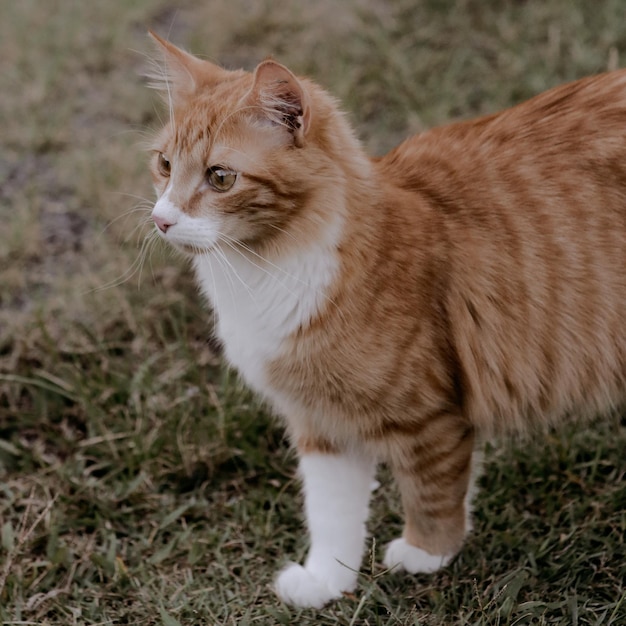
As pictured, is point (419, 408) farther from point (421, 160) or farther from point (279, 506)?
point (279, 506)

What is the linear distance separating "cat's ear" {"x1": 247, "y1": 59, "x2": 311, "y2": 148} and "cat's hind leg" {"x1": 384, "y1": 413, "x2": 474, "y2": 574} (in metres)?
0.72

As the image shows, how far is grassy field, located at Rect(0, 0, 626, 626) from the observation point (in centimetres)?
217

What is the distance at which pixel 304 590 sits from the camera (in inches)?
84.5

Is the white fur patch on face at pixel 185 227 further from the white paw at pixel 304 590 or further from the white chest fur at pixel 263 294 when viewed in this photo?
the white paw at pixel 304 590

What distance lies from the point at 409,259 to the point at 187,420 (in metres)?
1.05

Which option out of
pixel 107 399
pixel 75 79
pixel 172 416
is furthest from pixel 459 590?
pixel 75 79

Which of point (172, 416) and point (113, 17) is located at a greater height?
point (113, 17)

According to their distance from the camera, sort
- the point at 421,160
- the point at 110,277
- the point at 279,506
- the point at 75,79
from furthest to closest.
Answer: the point at 75,79, the point at 110,277, the point at 279,506, the point at 421,160

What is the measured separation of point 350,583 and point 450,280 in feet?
2.69

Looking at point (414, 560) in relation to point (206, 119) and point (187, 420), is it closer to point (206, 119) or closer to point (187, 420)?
point (187, 420)

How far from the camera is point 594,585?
212cm

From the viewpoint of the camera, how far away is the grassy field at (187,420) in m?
2.17

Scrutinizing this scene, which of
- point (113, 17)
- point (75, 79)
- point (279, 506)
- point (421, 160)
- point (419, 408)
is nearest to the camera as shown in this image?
point (419, 408)

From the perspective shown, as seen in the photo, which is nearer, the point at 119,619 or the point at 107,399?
the point at 119,619
